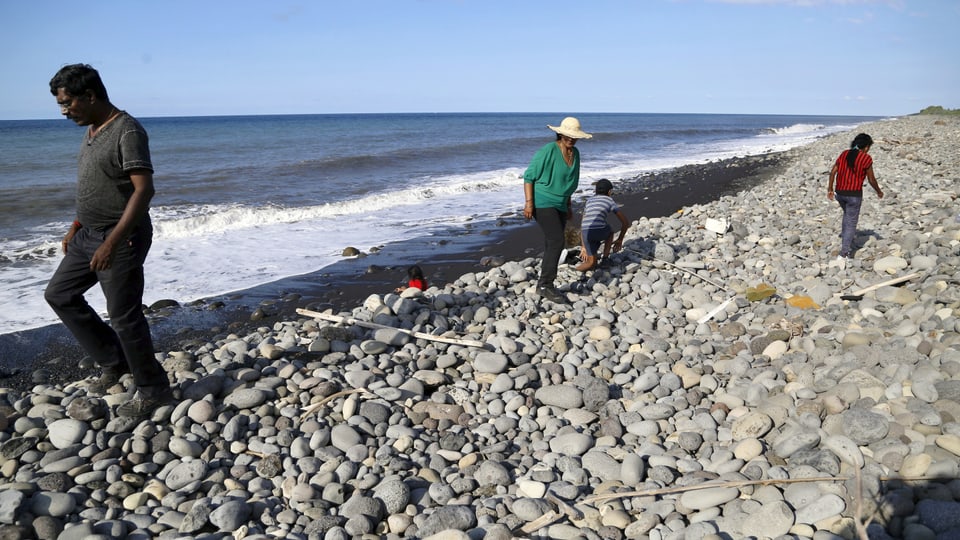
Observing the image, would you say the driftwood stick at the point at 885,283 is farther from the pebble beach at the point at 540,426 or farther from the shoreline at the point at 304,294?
the shoreline at the point at 304,294

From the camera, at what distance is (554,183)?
20.1ft

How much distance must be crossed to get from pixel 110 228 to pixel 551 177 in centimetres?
380

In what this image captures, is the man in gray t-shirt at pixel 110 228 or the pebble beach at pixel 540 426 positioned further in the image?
the man in gray t-shirt at pixel 110 228

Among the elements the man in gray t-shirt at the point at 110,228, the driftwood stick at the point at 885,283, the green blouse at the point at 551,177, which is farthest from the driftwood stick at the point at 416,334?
the driftwood stick at the point at 885,283

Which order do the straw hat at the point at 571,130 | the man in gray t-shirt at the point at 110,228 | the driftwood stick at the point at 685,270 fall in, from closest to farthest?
the man in gray t-shirt at the point at 110,228, the straw hat at the point at 571,130, the driftwood stick at the point at 685,270

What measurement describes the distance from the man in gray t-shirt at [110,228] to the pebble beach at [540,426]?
45 cm

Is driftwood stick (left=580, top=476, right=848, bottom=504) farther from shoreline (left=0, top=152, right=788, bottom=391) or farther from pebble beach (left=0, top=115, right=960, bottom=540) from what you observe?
shoreline (left=0, top=152, right=788, bottom=391)

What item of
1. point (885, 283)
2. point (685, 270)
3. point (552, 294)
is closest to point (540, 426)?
point (552, 294)

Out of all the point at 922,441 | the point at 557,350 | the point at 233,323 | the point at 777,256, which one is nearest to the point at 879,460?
the point at 922,441

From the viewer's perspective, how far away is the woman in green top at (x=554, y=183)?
→ 6016 mm

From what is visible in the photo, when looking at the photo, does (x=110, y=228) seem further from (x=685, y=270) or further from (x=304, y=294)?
(x=685, y=270)

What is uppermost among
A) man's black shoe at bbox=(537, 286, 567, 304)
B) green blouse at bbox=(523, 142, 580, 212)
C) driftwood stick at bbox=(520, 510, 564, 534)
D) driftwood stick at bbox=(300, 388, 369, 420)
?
green blouse at bbox=(523, 142, 580, 212)

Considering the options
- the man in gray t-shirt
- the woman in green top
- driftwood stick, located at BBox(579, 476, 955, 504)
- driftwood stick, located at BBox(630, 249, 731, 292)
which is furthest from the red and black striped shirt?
the man in gray t-shirt

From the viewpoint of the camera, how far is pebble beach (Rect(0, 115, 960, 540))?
3.14m
